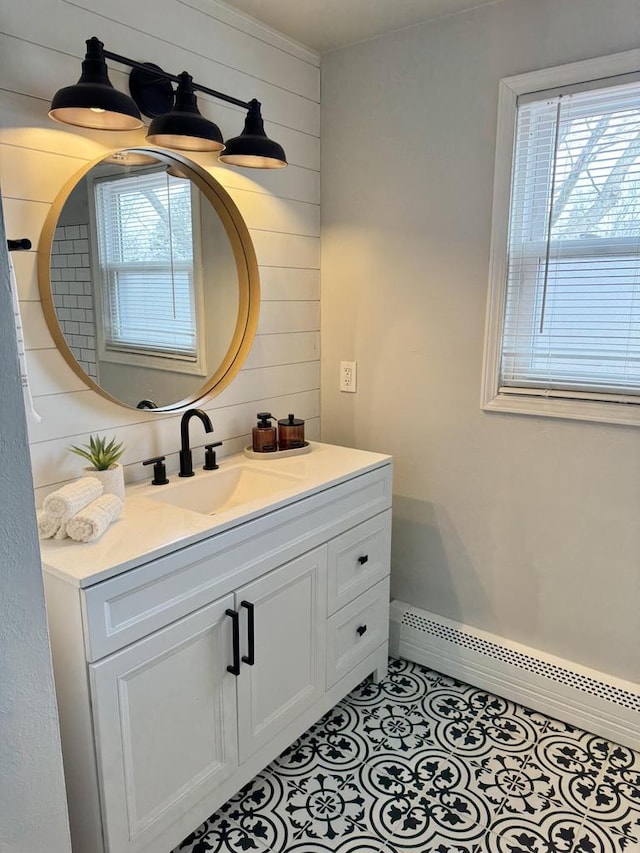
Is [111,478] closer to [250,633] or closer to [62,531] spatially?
[62,531]

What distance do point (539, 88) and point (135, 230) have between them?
1.33 m

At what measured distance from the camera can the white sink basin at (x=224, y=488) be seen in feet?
6.28

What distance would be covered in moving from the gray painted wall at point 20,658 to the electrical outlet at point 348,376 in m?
1.73

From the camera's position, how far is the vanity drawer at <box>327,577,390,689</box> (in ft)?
6.72

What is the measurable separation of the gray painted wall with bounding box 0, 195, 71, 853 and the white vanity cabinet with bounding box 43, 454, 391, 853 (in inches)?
12.1

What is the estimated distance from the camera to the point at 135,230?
6.12ft

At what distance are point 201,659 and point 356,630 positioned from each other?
743 mm

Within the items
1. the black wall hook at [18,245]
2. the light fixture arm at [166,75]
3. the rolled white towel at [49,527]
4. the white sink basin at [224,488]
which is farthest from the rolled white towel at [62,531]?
the light fixture arm at [166,75]

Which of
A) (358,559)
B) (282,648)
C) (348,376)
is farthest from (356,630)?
(348,376)

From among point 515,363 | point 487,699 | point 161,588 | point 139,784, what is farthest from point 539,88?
point 139,784

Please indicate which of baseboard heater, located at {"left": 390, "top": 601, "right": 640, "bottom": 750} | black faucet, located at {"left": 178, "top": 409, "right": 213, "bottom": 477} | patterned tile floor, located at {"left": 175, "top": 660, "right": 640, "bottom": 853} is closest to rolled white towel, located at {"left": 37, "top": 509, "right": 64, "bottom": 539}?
black faucet, located at {"left": 178, "top": 409, "right": 213, "bottom": 477}

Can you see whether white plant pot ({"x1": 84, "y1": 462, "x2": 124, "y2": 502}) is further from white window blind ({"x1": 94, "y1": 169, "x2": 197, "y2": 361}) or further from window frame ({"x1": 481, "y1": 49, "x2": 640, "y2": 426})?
window frame ({"x1": 481, "y1": 49, "x2": 640, "y2": 426})

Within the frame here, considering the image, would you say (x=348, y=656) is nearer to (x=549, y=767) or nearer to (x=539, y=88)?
(x=549, y=767)

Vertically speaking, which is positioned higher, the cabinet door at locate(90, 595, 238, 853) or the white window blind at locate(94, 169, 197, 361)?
the white window blind at locate(94, 169, 197, 361)
